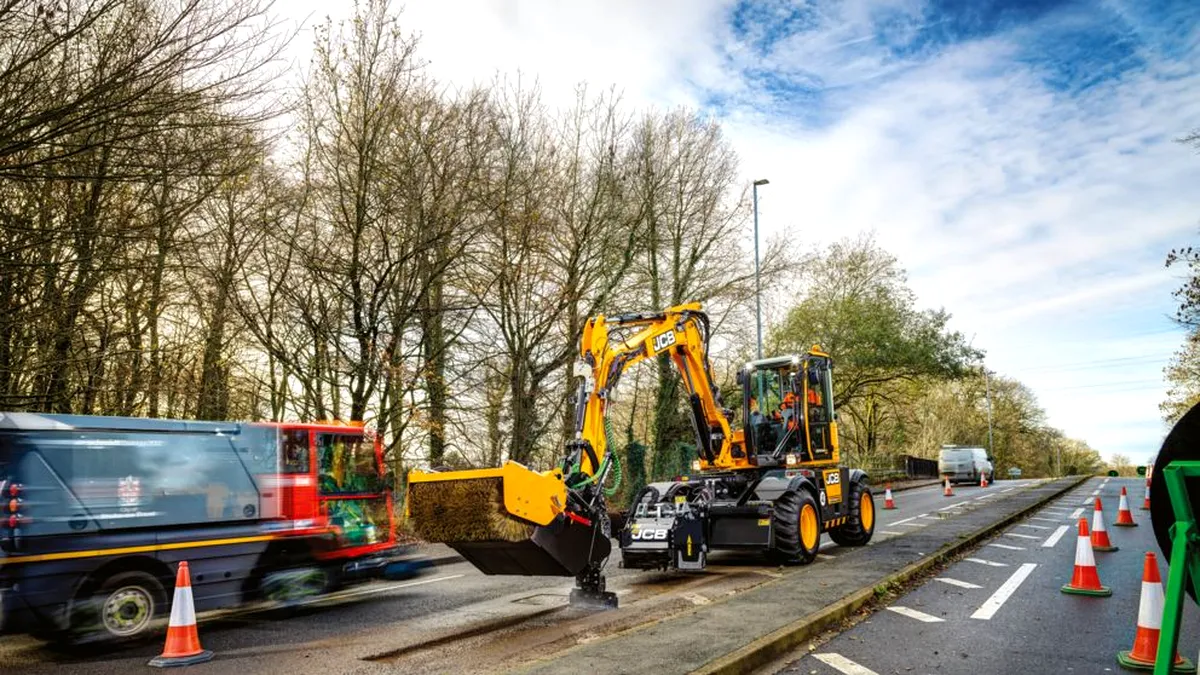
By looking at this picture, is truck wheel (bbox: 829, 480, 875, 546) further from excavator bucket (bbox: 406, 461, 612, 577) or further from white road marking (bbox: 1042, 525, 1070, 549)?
excavator bucket (bbox: 406, 461, 612, 577)

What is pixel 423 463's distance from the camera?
1825 cm

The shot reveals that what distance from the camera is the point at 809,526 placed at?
11992 millimetres

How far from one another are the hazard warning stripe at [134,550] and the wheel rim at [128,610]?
37 cm

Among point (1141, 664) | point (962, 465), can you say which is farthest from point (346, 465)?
point (962, 465)

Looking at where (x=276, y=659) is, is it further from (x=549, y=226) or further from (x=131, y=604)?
(x=549, y=226)

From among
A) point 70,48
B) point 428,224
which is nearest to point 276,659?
point 70,48

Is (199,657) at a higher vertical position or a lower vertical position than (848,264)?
lower

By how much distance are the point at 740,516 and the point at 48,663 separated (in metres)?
8.05

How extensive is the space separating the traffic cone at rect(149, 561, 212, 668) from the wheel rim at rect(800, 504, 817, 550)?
26.3 ft

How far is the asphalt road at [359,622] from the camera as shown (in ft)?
22.5

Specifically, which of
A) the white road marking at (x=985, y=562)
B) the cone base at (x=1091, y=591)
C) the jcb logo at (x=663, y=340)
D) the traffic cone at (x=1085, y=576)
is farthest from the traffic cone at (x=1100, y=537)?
the jcb logo at (x=663, y=340)

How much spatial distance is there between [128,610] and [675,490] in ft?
22.4

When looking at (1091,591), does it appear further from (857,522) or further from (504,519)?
(504,519)

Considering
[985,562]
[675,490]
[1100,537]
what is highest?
[675,490]
